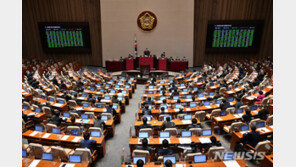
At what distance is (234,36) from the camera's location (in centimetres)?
2059

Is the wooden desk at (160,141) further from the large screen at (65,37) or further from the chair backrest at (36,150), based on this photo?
the large screen at (65,37)

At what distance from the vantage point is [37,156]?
5871 mm

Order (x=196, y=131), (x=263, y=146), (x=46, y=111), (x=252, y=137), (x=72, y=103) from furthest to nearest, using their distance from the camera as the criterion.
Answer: (x=72, y=103)
(x=46, y=111)
(x=196, y=131)
(x=252, y=137)
(x=263, y=146)

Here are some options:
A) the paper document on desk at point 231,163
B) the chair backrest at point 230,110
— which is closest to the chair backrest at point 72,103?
the chair backrest at point 230,110

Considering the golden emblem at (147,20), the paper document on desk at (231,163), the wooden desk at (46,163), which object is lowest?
the wooden desk at (46,163)

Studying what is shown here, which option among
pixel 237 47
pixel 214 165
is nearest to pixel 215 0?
pixel 237 47

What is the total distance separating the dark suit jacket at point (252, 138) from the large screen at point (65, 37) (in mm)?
19502

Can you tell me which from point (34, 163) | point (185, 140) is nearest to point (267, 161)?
point (185, 140)

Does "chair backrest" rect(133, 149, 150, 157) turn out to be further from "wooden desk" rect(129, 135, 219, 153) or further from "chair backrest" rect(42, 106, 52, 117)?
"chair backrest" rect(42, 106, 52, 117)

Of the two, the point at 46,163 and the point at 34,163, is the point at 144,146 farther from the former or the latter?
the point at 34,163

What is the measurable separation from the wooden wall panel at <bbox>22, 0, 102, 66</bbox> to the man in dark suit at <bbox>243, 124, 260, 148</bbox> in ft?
63.9

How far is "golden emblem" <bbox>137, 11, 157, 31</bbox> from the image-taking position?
2113 centimetres

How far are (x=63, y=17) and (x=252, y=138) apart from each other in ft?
71.9

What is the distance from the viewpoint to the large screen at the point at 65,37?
21438 millimetres
